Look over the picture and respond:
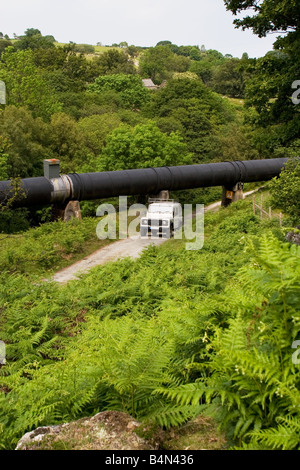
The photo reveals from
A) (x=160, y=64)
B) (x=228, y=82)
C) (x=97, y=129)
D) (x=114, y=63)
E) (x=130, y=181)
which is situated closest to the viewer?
(x=130, y=181)

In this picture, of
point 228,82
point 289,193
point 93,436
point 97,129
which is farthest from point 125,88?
point 93,436

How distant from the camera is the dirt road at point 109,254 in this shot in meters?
23.7

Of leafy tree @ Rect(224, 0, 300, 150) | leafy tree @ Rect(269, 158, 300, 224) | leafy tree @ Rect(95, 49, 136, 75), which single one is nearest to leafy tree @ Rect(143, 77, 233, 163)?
leafy tree @ Rect(95, 49, 136, 75)

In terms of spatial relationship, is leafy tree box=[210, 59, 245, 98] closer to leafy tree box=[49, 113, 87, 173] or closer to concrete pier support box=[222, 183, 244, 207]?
leafy tree box=[49, 113, 87, 173]

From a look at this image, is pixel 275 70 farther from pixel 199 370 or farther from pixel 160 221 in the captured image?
pixel 199 370

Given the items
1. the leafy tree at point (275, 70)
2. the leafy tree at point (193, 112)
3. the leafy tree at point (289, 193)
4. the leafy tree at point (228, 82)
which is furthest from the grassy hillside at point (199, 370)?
the leafy tree at point (228, 82)

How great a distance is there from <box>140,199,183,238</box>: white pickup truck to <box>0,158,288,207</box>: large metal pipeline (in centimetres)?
326

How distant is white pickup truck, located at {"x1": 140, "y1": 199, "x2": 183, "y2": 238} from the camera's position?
95.5ft

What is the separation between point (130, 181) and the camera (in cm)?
3219

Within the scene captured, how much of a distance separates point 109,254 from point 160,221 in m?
4.15

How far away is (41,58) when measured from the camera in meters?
87.9

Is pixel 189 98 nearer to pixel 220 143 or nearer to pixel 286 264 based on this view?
pixel 220 143

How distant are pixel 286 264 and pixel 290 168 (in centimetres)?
1695

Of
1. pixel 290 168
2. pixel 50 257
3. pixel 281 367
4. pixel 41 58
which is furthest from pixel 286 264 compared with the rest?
pixel 41 58
